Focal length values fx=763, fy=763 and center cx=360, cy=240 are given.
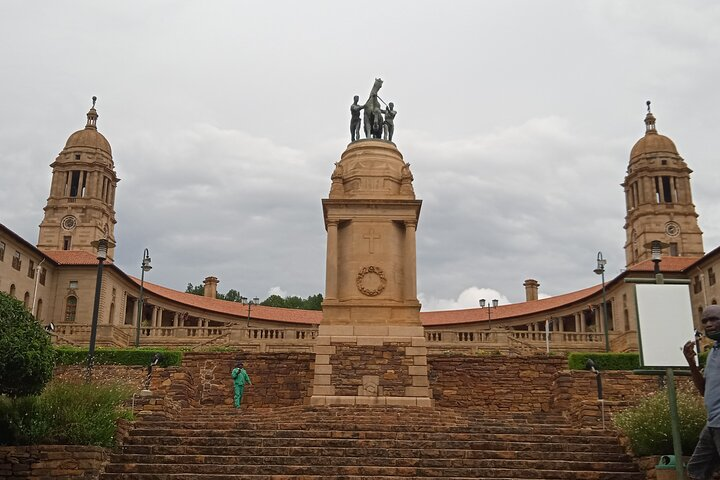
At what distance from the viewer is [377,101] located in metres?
36.5

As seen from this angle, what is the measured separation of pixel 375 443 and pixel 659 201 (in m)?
91.3

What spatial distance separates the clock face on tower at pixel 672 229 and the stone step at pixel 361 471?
289 feet

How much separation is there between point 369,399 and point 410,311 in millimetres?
4766

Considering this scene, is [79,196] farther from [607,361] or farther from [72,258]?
[607,361]

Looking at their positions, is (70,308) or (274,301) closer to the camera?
(70,308)

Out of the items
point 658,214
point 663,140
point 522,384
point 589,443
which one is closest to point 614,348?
point 522,384

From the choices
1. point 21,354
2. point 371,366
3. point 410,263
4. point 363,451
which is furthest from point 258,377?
point 21,354

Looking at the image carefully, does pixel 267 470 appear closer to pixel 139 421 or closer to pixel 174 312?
pixel 139 421

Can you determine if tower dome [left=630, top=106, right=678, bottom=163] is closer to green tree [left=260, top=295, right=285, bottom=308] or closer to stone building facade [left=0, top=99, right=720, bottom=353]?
stone building facade [left=0, top=99, right=720, bottom=353]

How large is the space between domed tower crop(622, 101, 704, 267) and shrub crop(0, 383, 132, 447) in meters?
87.3

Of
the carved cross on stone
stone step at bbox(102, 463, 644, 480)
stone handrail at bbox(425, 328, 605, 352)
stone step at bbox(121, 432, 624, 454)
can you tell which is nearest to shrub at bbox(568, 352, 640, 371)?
stone handrail at bbox(425, 328, 605, 352)

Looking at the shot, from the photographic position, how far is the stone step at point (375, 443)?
59.9ft

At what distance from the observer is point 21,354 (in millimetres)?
16797

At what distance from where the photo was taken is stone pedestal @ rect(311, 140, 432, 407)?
2908 centimetres
